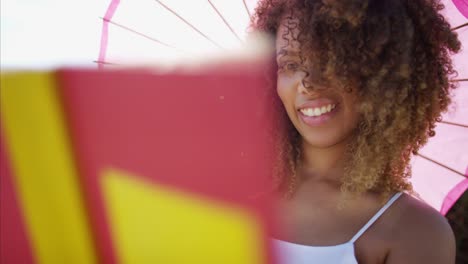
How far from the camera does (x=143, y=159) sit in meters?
1.57

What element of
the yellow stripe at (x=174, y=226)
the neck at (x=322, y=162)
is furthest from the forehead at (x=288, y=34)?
the yellow stripe at (x=174, y=226)

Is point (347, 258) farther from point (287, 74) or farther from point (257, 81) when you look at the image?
point (257, 81)

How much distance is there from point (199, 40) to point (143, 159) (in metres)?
0.50

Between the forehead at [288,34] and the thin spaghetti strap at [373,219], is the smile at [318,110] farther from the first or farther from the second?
the thin spaghetti strap at [373,219]

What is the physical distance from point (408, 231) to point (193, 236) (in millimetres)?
753

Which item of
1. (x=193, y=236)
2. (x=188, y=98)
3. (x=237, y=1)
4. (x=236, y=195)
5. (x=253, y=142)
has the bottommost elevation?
(x=193, y=236)

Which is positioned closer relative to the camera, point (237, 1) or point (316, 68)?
point (316, 68)

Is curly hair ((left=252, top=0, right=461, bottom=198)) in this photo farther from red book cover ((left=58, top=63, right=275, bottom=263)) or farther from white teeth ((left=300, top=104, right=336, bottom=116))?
red book cover ((left=58, top=63, right=275, bottom=263))

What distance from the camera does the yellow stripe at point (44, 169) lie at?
157 cm

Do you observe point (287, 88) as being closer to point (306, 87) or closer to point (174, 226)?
point (306, 87)

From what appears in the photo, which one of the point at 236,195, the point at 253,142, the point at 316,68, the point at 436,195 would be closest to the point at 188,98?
the point at 253,142

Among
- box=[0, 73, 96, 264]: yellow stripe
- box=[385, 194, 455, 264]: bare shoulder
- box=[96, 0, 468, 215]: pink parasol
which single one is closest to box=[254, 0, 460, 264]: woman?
box=[385, 194, 455, 264]: bare shoulder

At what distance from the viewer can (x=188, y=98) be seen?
1.56 metres

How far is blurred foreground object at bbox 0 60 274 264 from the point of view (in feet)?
5.01
